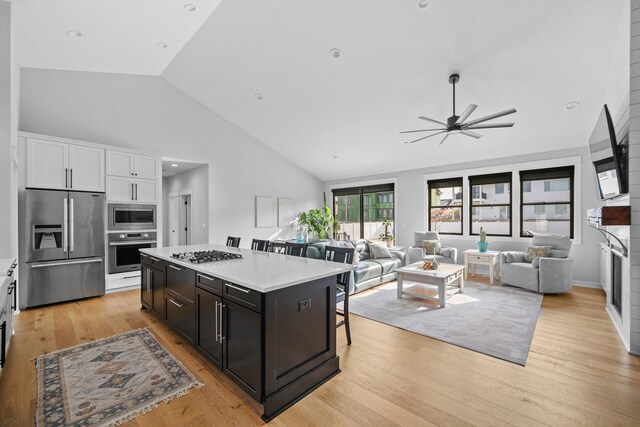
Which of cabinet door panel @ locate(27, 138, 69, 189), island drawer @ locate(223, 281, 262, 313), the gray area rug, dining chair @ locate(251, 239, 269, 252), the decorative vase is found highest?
cabinet door panel @ locate(27, 138, 69, 189)

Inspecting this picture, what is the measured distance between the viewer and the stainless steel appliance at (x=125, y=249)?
467 cm

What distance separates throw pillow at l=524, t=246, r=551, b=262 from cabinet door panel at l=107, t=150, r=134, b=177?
280 inches

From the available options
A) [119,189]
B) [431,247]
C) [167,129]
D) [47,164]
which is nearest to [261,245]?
[119,189]

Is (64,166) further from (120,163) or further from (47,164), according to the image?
(120,163)

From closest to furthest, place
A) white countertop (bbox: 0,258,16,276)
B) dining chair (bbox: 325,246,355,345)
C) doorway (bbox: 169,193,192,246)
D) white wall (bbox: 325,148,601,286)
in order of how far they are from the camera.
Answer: white countertop (bbox: 0,258,16,276)
dining chair (bbox: 325,246,355,345)
white wall (bbox: 325,148,601,286)
doorway (bbox: 169,193,192,246)

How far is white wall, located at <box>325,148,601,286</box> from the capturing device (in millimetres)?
5078

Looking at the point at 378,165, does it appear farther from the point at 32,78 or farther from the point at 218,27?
the point at 32,78

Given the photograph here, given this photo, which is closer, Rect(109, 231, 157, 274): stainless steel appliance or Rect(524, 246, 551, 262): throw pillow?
Rect(109, 231, 157, 274): stainless steel appliance

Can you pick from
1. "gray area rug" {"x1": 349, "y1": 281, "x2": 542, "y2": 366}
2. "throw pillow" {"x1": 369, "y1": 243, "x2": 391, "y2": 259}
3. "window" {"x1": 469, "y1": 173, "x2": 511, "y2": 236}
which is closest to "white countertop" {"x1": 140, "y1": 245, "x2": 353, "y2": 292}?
"gray area rug" {"x1": 349, "y1": 281, "x2": 542, "y2": 366}

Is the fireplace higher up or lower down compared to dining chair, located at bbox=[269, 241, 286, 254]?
lower down

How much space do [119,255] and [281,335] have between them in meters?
4.16

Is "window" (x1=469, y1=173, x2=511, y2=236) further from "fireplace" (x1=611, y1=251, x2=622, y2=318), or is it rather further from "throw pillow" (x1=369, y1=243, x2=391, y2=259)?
"fireplace" (x1=611, y1=251, x2=622, y2=318)

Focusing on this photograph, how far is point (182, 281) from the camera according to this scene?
2709 mm

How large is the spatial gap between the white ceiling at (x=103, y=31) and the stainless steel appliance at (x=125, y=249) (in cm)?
270
